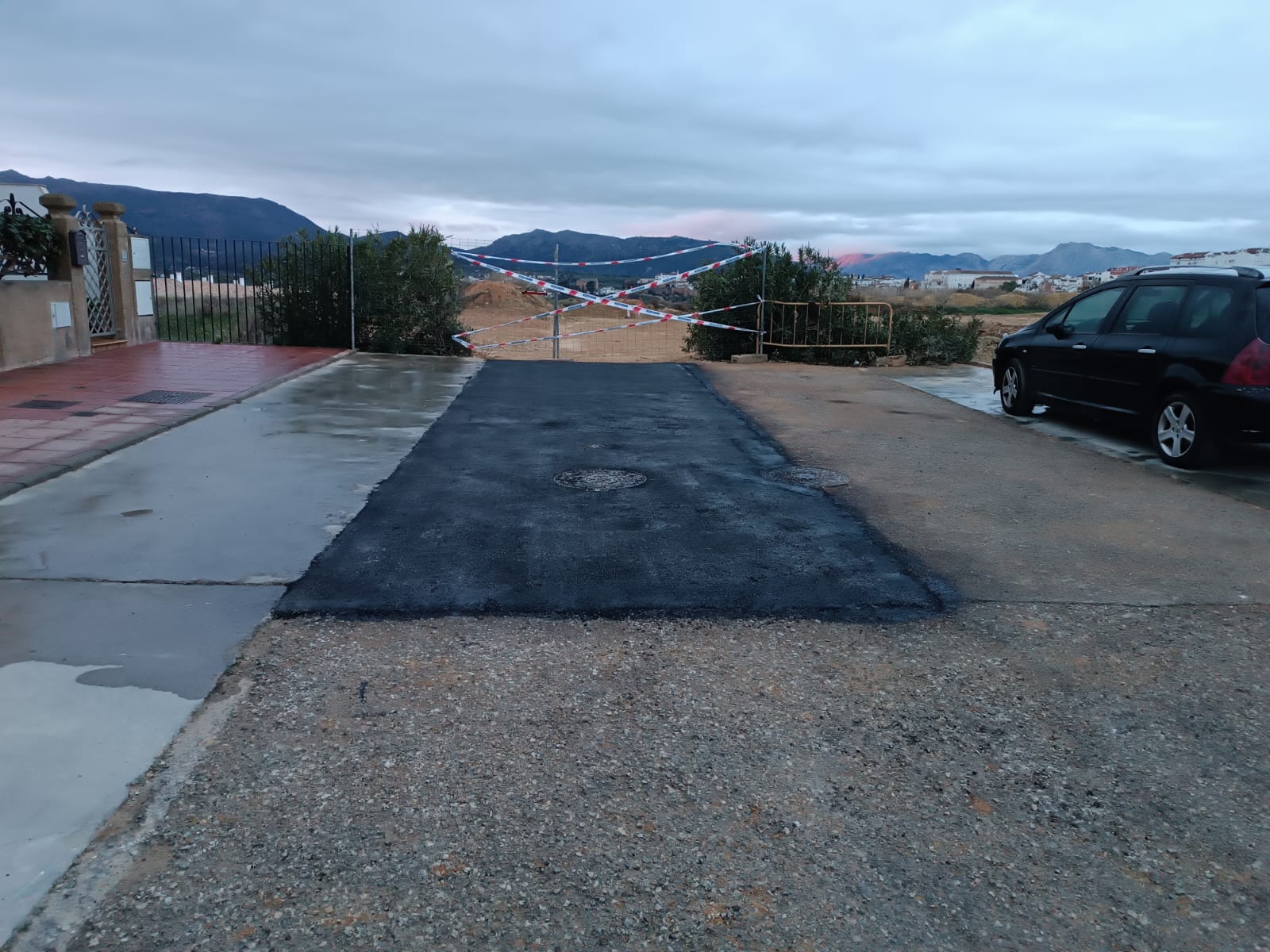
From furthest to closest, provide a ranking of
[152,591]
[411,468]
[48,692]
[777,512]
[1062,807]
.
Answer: [411,468], [777,512], [152,591], [48,692], [1062,807]

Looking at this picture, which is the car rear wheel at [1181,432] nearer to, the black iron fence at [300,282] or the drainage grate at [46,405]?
the drainage grate at [46,405]

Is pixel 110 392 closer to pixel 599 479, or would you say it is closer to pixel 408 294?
pixel 599 479

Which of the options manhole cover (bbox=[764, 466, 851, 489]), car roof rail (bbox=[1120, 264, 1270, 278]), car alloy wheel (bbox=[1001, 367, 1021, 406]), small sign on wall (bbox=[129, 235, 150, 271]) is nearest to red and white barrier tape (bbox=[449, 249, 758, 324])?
small sign on wall (bbox=[129, 235, 150, 271])

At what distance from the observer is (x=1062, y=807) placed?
126 inches

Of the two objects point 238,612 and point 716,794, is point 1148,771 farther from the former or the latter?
point 238,612

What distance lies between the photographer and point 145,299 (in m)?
17.2

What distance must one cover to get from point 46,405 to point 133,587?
6479 mm

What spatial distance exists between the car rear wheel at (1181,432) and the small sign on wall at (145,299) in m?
15.8

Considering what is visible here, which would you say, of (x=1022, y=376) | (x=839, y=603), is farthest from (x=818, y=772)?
(x=1022, y=376)

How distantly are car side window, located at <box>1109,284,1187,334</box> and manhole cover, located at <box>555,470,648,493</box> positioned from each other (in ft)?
16.9

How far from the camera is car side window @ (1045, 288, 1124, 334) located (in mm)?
9969

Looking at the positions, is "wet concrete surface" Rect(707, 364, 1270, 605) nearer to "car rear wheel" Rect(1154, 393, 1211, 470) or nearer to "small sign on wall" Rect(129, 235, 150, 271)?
"car rear wheel" Rect(1154, 393, 1211, 470)

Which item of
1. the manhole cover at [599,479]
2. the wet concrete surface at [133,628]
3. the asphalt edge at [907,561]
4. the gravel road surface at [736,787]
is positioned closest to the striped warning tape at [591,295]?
the asphalt edge at [907,561]

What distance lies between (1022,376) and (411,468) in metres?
7.30
